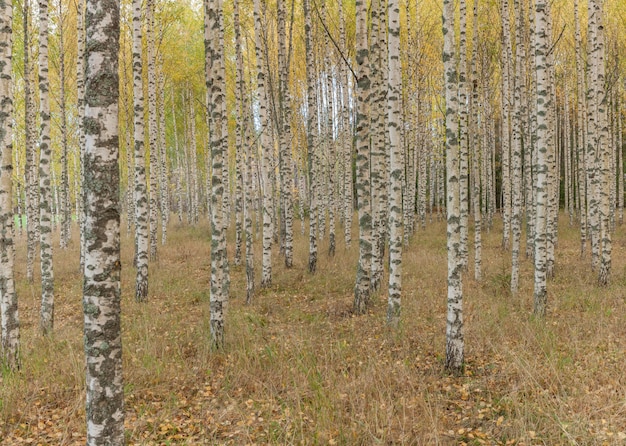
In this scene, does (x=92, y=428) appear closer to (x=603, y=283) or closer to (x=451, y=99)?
(x=451, y=99)

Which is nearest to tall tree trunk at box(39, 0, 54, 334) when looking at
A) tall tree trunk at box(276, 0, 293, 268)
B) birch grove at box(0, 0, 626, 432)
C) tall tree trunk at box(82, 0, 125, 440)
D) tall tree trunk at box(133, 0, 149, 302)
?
birch grove at box(0, 0, 626, 432)

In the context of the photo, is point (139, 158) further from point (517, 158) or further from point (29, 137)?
point (517, 158)

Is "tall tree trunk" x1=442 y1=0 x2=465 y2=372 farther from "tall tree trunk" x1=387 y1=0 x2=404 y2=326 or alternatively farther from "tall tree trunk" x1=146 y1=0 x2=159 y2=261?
"tall tree trunk" x1=146 y1=0 x2=159 y2=261

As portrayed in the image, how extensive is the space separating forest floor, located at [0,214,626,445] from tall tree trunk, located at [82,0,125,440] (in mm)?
1410

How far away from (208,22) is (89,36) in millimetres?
3759

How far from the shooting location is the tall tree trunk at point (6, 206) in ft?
17.6

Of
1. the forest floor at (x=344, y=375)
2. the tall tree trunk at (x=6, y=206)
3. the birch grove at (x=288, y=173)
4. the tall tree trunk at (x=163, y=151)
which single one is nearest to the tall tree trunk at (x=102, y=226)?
the birch grove at (x=288, y=173)

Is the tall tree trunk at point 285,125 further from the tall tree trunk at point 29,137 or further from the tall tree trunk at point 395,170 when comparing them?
the tall tree trunk at point 29,137

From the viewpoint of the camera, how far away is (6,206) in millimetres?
5512

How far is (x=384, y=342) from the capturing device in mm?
6223

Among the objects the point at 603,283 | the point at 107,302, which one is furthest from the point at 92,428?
the point at 603,283

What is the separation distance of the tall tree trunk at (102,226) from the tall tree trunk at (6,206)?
11.3 feet

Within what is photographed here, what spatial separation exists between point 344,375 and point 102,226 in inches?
131

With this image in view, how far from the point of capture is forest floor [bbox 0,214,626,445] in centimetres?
399
